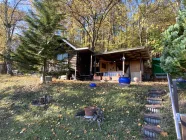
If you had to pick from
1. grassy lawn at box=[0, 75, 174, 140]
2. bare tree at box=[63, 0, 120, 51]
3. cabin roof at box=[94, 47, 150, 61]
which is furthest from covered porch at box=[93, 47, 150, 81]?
grassy lawn at box=[0, 75, 174, 140]

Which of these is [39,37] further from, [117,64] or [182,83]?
[117,64]

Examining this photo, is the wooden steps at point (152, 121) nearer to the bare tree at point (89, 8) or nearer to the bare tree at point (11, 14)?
the bare tree at point (89, 8)

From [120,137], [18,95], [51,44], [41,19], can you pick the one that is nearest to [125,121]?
[120,137]

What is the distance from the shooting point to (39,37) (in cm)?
1015

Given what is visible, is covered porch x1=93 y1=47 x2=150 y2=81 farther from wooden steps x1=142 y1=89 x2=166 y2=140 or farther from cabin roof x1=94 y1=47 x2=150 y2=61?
wooden steps x1=142 y1=89 x2=166 y2=140

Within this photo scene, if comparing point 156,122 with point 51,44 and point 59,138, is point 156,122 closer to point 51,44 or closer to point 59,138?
point 59,138

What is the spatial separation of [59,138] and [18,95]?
514cm

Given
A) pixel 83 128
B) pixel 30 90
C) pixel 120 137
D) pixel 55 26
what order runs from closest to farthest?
pixel 120 137 → pixel 83 128 → pixel 30 90 → pixel 55 26

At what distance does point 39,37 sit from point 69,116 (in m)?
6.25

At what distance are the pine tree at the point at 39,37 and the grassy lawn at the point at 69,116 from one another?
245cm

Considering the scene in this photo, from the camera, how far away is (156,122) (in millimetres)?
4777

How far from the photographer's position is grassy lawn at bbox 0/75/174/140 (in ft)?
15.4

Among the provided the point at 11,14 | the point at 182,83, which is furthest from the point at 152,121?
the point at 11,14

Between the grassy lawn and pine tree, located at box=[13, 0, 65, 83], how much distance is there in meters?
2.45
